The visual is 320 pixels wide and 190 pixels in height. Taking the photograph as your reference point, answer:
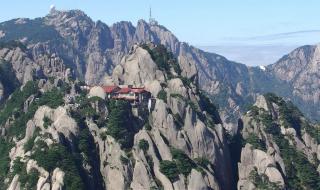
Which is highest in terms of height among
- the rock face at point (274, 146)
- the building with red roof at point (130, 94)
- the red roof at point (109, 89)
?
the red roof at point (109, 89)

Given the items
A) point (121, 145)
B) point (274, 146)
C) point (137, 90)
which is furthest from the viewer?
point (274, 146)

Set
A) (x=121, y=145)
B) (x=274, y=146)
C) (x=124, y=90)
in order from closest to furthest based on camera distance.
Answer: (x=121, y=145)
(x=124, y=90)
(x=274, y=146)

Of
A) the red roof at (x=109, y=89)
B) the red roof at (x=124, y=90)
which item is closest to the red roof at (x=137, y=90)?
the red roof at (x=124, y=90)

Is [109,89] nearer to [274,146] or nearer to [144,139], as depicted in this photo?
[144,139]

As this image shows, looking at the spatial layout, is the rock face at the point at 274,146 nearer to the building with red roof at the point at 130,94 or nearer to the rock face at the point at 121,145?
the rock face at the point at 121,145

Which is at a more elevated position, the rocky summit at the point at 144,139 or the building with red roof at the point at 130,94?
the building with red roof at the point at 130,94

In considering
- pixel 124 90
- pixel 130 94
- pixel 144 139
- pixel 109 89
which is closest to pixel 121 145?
pixel 144 139

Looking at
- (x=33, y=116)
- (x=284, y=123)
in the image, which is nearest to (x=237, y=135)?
(x=284, y=123)

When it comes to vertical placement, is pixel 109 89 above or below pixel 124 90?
above

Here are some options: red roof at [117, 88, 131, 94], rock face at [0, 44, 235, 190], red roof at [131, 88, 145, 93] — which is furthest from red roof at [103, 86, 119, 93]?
red roof at [131, 88, 145, 93]

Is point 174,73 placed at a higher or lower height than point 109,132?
higher

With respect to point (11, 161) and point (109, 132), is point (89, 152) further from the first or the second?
point (11, 161)
